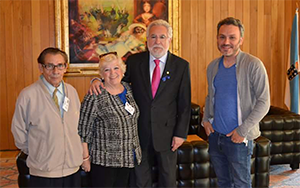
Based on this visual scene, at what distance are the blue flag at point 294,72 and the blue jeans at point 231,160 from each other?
12.1ft

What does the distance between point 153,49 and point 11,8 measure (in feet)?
12.6

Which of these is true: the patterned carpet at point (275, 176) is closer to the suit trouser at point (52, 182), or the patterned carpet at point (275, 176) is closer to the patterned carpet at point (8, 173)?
the patterned carpet at point (8, 173)

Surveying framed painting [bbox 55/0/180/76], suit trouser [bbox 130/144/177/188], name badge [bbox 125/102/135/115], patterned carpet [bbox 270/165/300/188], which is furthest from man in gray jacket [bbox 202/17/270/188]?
framed painting [bbox 55/0/180/76]

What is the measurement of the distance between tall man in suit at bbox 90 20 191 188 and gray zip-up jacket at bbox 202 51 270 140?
0.41 m

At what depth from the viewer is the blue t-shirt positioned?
7.75ft

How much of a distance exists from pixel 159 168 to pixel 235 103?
0.75 metres

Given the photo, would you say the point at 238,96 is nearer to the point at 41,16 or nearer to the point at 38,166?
the point at 38,166

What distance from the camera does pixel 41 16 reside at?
18.2 ft

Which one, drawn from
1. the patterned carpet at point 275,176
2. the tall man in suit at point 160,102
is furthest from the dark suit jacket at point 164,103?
the patterned carpet at point 275,176

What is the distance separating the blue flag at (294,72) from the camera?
5668 mm

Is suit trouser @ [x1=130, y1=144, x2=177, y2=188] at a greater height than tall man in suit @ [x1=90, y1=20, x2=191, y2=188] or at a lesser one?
lesser

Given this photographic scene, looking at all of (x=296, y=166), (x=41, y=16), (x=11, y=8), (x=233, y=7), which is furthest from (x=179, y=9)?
(x=296, y=166)

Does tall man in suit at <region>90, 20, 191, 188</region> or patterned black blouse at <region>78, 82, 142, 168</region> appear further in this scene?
tall man in suit at <region>90, 20, 191, 188</region>

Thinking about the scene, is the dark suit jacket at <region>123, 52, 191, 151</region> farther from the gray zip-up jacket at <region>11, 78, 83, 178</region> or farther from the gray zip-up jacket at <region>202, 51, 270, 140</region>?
the gray zip-up jacket at <region>11, 78, 83, 178</region>
